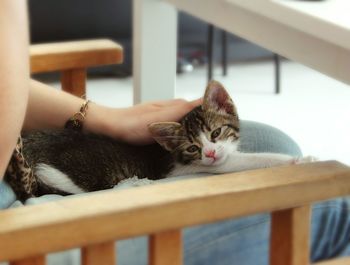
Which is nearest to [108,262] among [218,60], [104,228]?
[104,228]

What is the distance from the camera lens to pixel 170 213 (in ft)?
2.33

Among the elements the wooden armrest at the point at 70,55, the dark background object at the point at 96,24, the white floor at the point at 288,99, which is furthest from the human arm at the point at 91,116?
the dark background object at the point at 96,24

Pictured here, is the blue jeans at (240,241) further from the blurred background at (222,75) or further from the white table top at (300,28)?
the blurred background at (222,75)

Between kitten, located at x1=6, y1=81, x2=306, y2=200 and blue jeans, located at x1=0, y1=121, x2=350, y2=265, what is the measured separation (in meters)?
0.14

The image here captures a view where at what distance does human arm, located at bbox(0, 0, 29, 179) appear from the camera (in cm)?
75

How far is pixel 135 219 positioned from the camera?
70 cm

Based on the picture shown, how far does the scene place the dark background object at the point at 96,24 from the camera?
3.06m

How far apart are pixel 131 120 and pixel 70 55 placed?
0.22 metres

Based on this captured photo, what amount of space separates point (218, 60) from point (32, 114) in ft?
7.82

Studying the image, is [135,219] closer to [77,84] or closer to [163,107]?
[163,107]

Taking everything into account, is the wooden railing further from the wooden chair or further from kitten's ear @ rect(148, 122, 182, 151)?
the wooden chair

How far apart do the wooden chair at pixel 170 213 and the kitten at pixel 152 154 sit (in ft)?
0.95

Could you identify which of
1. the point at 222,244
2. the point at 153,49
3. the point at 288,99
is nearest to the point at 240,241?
the point at 222,244

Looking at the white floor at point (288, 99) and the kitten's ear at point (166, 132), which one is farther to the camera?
the white floor at point (288, 99)
